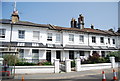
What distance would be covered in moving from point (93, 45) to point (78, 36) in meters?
3.89

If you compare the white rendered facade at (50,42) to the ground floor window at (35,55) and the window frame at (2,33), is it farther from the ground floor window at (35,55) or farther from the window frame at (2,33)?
the window frame at (2,33)

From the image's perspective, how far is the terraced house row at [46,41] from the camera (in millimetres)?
17922

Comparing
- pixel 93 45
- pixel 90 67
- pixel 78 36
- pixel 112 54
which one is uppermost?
pixel 78 36

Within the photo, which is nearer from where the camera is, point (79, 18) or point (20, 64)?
point (20, 64)

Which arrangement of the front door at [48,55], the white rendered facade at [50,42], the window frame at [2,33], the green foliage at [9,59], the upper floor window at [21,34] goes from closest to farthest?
the green foliage at [9,59], the window frame at [2,33], the white rendered facade at [50,42], the upper floor window at [21,34], the front door at [48,55]

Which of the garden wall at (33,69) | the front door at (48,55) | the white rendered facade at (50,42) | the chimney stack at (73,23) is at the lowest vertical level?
the garden wall at (33,69)

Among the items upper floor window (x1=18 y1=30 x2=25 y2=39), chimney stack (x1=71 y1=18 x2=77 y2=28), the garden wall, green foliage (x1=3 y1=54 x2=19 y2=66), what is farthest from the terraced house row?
the garden wall

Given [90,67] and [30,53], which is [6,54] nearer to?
[30,53]

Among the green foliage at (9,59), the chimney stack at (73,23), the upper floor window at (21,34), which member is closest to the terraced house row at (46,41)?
the upper floor window at (21,34)

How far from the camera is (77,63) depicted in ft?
Result: 49.9

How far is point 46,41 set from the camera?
66.6 feet

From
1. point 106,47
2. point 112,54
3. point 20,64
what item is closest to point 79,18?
point 106,47

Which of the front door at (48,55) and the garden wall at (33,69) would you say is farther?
the front door at (48,55)

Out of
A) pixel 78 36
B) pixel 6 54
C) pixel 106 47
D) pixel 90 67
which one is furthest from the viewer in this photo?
pixel 106 47
